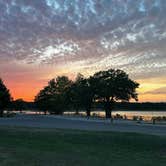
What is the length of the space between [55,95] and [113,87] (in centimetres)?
4154

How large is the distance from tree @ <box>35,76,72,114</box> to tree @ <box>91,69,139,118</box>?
Result: 1145 inches

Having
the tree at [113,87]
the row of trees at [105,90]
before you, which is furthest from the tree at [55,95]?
the tree at [113,87]

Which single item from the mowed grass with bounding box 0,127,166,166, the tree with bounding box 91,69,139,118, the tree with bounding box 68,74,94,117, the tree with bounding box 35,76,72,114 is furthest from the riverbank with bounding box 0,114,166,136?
the tree with bounding box 35,76,72,114

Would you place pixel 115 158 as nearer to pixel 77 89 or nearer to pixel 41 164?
pixel 41 164

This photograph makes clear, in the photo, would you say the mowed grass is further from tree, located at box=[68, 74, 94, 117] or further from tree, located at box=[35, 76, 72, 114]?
tree, located at box=[35, 76, 72, 114]

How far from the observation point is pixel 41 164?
566 inches

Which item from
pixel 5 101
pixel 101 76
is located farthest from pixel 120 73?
pixel 5 101

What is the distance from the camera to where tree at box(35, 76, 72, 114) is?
4860 inches

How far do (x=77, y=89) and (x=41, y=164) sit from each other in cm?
8432

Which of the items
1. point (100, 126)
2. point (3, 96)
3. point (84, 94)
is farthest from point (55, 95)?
point (100, 126)

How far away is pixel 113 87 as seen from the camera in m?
86.6

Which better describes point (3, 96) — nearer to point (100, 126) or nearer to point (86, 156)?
point (100, 126)

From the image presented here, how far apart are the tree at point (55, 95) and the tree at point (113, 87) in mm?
29088

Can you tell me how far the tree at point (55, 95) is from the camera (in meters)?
123
